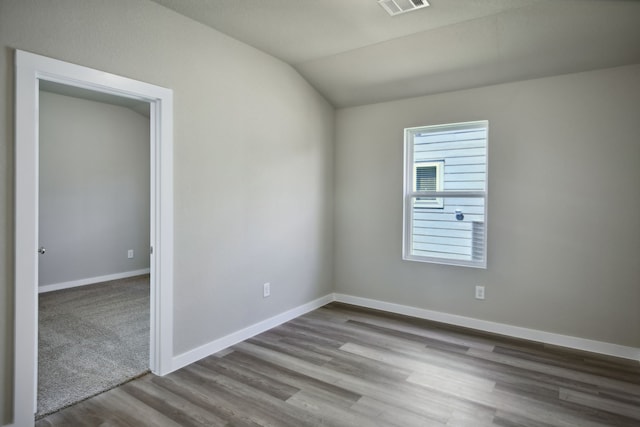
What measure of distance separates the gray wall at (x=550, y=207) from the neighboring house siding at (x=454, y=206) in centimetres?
14

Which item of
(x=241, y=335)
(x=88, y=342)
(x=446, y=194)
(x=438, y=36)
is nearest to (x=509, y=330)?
(x=446, y=194)

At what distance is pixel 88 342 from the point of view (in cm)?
331

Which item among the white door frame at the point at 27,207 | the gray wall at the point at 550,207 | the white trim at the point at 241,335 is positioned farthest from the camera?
the gray wall at the point at 550,207

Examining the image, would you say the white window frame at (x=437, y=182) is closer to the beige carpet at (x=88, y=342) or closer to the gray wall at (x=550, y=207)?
the gray wall at (x=550, y=207)

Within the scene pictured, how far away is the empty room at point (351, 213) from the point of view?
223 centimetres

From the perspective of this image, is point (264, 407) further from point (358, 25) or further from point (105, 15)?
point (358, 25)

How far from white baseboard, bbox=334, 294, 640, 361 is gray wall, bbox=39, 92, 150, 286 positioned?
3.78 m

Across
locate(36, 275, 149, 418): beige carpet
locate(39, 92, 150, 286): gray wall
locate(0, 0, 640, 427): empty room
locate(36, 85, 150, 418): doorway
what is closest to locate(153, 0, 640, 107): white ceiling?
locate(0, 0, 640, 427): empty room

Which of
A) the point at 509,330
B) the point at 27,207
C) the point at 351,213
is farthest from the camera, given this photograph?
the point at 351,213

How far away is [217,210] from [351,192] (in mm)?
1848

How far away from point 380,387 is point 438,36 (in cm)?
272

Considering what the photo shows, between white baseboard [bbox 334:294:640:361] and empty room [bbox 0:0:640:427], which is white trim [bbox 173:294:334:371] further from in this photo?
white baseboard [bbox 334:294:640:361]

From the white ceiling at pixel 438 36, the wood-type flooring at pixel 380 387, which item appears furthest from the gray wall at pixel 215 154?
the wood-type flooring at pixel 380 387

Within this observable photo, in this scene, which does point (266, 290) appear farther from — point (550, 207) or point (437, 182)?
point (550, 207)
